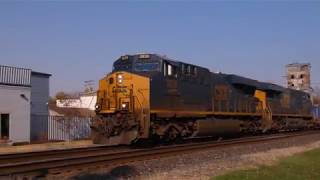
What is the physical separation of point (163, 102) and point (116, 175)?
8508mm

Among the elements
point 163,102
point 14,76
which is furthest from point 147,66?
point 14,76

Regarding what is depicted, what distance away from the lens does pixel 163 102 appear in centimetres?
1950

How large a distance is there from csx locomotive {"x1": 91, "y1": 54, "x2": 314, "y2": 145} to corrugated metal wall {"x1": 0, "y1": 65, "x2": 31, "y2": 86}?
10779 millimetres

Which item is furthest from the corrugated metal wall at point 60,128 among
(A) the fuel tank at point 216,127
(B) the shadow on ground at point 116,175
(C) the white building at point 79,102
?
(C) the white building at point 79,102

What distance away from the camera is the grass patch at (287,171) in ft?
37.6

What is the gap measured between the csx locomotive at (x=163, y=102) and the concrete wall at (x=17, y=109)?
1054 centimetres

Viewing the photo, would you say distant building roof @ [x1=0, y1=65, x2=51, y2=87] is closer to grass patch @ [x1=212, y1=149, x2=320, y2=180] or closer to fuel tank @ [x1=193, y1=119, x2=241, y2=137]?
fuel tank @ [x1=193, y1=119, x2=241, y2=137]

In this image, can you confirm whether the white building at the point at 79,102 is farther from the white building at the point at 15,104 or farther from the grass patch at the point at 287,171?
the grass patch at the point at 287,171

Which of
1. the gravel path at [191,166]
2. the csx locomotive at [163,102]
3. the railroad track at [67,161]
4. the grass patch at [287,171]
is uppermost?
the csx locomotive at [163,102]

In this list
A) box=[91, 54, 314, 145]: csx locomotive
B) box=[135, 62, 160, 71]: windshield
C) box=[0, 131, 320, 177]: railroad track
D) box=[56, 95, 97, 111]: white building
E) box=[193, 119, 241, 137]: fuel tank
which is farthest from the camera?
box=[56, 95, 97, 111]: white building

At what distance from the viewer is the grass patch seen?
451 inches

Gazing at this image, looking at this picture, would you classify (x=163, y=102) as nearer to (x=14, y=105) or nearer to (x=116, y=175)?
(x=116, y=175)

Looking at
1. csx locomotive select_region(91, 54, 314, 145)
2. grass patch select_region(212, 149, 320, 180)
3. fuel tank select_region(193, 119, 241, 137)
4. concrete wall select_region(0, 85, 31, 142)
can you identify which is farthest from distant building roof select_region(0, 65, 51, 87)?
grass patch select_region(212, 149, 320, 180)

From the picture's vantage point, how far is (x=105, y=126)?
18.6m
